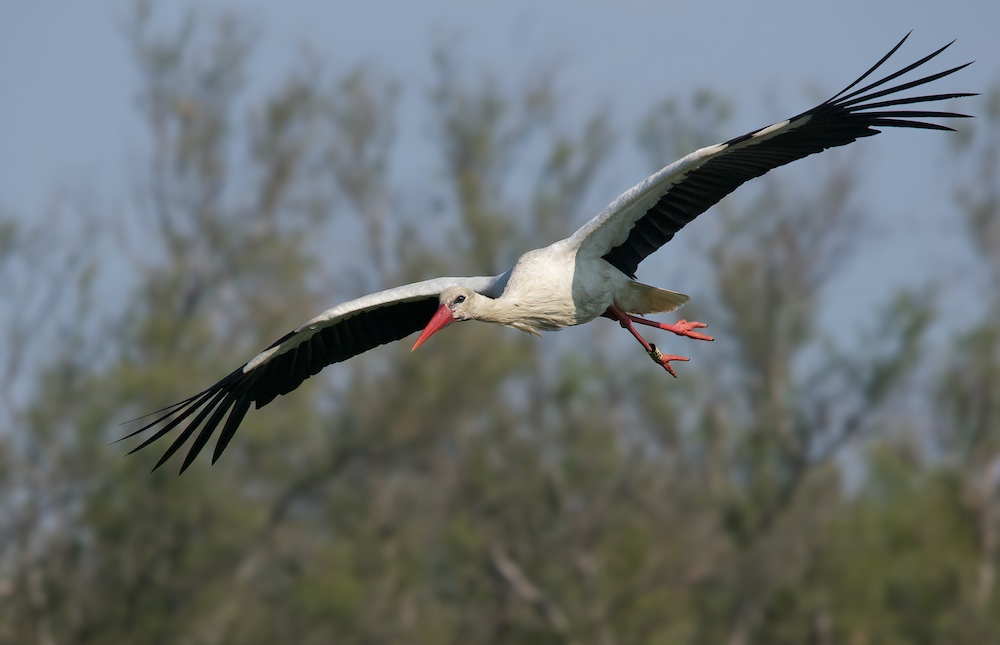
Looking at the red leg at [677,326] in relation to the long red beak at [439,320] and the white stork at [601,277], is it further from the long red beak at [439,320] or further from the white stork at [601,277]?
the long red beak at [439,320]

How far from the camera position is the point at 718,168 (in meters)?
8.48

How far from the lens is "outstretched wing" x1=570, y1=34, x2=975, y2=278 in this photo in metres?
7.93

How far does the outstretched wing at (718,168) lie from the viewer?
793 cm

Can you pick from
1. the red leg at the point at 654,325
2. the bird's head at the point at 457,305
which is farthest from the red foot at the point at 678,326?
the bird's head at the point at 457,305

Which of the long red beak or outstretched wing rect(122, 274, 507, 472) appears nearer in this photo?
the long red beak

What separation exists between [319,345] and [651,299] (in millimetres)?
2147

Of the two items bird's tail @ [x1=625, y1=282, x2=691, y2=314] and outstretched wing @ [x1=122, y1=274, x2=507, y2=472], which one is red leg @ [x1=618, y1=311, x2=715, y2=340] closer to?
bird's tail @ [x1=625, y1=282, x2=691, y2=314]

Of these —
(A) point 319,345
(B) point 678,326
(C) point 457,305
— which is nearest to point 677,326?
(B) point 678,326

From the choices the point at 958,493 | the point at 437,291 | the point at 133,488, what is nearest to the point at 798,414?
the point at 958,493

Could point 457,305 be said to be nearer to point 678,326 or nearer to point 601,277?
point 601,277

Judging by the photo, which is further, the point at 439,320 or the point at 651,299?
the point at 651,299

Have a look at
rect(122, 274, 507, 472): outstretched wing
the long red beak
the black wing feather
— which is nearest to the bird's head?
the long red beak

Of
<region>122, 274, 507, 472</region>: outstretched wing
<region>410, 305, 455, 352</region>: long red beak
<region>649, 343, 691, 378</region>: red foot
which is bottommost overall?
<region>649, 343, 691, 378</region>: red foot

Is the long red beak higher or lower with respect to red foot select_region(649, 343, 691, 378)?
higher
